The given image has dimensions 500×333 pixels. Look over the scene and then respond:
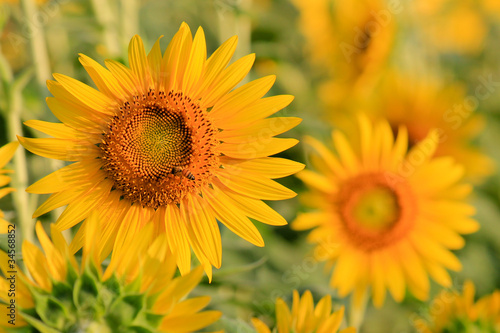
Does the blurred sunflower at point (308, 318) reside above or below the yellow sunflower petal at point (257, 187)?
below

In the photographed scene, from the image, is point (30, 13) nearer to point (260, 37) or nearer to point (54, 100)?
point (54, 100)

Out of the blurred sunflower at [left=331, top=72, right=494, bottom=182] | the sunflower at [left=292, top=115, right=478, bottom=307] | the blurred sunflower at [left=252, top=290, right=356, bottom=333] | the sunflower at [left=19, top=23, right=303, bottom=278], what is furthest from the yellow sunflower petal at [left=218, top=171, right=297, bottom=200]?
the blurred sunflower at [left=331, top=72, right=494, bottom=182]

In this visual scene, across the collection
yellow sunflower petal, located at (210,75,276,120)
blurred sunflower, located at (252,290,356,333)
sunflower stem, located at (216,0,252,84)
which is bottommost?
blurred sunflower, located at (252,290,356,333)

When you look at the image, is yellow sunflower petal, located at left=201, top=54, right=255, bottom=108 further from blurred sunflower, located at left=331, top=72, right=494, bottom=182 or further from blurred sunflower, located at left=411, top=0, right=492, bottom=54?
blurred sunflower, located at left=411, top=0, right=492, bottom=54

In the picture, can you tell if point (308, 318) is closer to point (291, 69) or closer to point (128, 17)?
point (128, 17)

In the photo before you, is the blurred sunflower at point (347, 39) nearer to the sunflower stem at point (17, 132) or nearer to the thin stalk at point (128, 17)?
the thin stalk at point (128, 17)

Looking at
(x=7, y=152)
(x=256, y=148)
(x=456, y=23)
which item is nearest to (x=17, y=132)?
(x=7, y=152)

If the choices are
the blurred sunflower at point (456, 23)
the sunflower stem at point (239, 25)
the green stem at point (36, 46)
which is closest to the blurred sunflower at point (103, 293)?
the green stem at point (36, 46)
